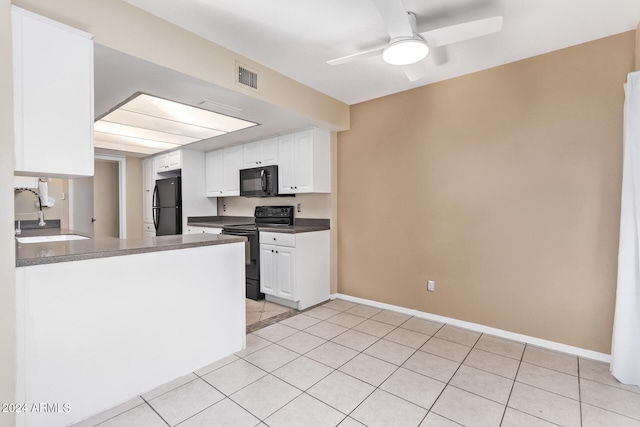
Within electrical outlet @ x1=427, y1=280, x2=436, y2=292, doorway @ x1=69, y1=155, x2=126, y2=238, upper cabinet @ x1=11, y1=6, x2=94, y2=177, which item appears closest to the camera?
upper cabinet @ x1=11, y1=6, x2=94, y2=177

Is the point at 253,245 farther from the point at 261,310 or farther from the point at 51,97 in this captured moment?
the point at 51,97

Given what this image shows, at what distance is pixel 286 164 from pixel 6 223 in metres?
2.79

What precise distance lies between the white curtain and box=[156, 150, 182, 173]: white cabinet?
5.06 meters

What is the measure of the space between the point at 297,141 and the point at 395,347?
2.54 metres

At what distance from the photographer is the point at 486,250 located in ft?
9.28

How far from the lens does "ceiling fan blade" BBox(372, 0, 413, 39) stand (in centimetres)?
163

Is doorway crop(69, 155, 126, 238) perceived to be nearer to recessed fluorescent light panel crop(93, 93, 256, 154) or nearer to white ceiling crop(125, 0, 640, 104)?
recessed fluorescent light panel crop(93, 93, 256, 154)

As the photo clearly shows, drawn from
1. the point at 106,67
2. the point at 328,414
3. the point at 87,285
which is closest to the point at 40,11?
→ the point at 106,67

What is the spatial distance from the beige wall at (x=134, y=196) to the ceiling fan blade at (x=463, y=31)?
531 cm

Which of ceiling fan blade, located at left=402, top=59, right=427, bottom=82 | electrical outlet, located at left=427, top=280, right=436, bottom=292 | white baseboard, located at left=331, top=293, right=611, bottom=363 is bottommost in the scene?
white baseboard, located at left=331, top=293, right=611, bottom=363

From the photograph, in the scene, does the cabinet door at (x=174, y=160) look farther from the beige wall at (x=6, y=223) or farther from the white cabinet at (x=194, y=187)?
the beige wall at (x=6, y=223)

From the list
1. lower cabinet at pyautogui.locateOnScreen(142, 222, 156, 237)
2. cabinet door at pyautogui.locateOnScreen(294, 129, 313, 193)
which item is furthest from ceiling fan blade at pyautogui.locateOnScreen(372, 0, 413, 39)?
lower cabinet at pyautogui.locateOnScreen(142, 222, 156, 237)

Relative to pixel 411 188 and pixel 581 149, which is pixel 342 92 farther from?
pixel 581 149

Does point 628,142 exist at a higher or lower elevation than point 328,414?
higher
